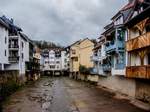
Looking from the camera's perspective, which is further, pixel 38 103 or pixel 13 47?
pixel 13 47

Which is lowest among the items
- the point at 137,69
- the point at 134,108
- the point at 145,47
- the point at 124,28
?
the point at 134,108

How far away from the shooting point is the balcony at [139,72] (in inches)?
1280

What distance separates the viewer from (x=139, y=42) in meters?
35.5

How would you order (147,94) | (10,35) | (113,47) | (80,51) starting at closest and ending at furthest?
(147,94) → (113,47) → (10,35) → (80,51)

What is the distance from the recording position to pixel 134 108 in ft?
108

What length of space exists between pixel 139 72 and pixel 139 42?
305cm

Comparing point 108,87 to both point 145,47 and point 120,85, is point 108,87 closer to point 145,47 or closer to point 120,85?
point 120,85

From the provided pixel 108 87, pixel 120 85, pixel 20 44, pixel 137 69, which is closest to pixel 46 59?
pixel 20 44

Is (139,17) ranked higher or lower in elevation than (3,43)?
higher

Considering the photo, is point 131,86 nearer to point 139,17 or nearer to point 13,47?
point 139,17

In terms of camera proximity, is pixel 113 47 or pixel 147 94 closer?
pixel 147 94

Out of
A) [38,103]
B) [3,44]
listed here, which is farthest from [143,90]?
[3,44]

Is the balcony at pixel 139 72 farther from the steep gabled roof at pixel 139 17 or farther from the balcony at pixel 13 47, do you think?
the balcony at pixel 13 47

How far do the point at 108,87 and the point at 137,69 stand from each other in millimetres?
25146
